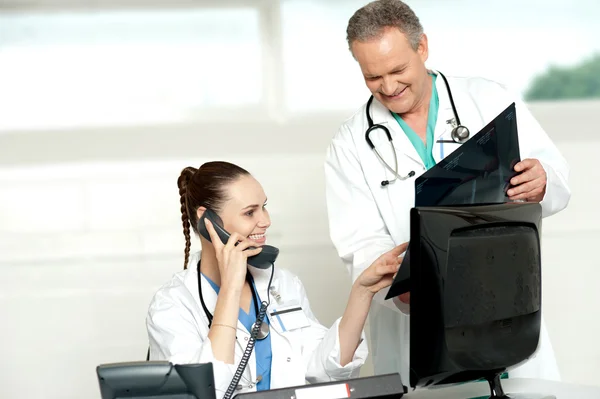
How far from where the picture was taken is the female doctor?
191 cm

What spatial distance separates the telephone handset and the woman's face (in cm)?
4

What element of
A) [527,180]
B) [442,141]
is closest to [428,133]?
[442,141]

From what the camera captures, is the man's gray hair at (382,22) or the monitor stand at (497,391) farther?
the man's gray hair at (382,22)

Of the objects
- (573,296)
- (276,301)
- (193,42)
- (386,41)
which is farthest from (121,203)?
(573,296)

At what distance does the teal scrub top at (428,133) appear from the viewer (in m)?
2.34

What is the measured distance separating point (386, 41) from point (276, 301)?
28.8 inches

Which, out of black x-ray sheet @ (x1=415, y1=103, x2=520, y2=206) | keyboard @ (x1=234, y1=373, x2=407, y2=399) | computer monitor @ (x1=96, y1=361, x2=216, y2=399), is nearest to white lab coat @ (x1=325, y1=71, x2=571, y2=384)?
black x-ray sheet @ (x1=415, y1=103, x2=520, y2=206)

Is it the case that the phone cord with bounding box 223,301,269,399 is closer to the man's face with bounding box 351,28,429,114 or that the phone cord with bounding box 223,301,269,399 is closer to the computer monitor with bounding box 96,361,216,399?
the computer monitor with bounding box 96,361,216,399

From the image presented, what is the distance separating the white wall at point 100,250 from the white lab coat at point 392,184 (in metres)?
1.13

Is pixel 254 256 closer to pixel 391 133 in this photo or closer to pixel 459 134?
pixel 391 133

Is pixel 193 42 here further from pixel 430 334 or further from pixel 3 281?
pixel 430 334

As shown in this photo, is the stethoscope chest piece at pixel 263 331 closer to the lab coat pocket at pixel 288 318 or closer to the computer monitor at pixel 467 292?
the lab coat pocket at pixel 288 318

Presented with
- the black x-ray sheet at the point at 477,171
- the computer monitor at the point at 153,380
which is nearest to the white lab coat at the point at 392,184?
the black x-ray sheet at the point at 477,171

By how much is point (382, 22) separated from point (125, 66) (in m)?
1.85
